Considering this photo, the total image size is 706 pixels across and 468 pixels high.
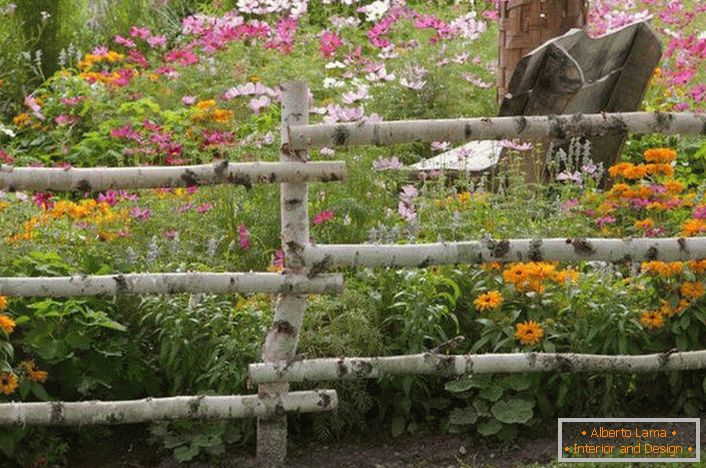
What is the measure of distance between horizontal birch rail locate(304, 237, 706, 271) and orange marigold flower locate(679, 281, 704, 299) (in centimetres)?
13

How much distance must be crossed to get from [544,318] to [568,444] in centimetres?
50

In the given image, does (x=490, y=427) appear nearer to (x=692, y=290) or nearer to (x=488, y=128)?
(x=692, y=290)

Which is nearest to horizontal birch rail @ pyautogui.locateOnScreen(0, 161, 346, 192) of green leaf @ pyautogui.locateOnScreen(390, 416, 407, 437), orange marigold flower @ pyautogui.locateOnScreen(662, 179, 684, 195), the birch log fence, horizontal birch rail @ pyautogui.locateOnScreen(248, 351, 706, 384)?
the birch log fence

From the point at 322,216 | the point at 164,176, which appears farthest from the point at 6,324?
the point at 322,216

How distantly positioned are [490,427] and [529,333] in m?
0.36

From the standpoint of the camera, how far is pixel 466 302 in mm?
5242

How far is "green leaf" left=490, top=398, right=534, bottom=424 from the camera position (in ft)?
16.0

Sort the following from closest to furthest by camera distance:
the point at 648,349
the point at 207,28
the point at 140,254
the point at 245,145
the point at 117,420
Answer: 1. the point at 117,420
2. the point at 648,349
3. the point at 140,254
4. the point at 245,145
5. the point at 207,28

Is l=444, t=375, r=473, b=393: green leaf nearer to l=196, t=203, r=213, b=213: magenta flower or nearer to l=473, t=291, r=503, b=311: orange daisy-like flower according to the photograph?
l=473, t=291, r=503, b=311: orange daisy-like flower

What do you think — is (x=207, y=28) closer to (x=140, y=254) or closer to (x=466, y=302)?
(x=140, y=254)

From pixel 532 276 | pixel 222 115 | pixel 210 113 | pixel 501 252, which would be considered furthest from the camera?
pixel 210 113

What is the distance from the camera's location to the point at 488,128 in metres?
4.78

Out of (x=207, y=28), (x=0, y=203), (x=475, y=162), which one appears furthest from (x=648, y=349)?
(x=207, y=28)

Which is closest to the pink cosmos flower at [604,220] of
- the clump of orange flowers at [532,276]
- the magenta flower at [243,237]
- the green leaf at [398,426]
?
the clump of orange flowers at [532,276]
